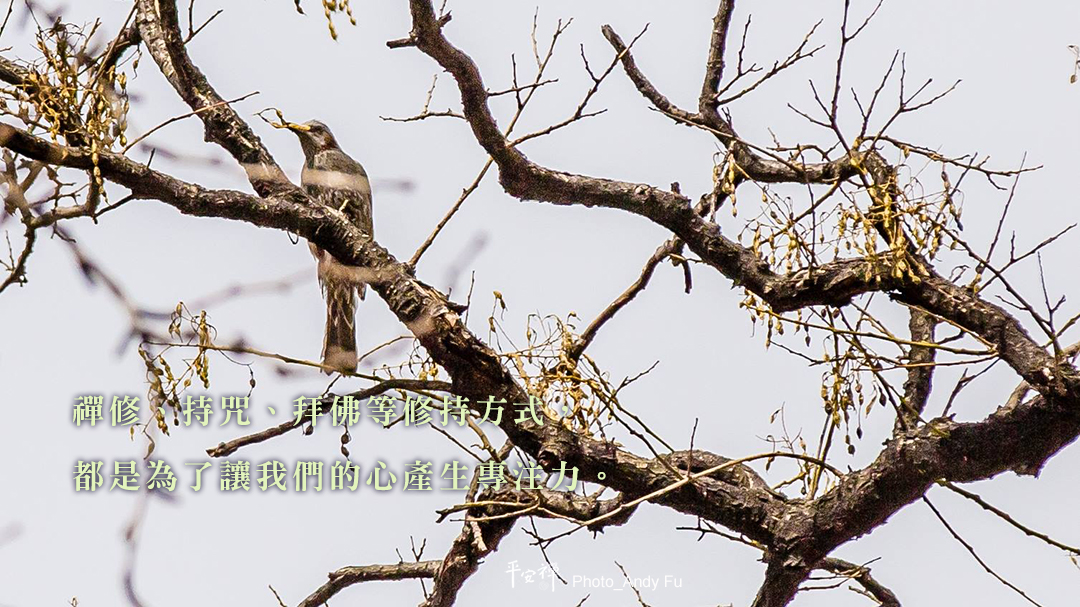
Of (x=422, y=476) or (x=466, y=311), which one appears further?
(x=422, y=476)

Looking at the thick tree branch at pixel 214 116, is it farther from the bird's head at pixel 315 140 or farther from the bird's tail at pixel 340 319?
the bird's head at pixel 315 140

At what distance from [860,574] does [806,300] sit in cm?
91

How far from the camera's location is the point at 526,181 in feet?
10.4


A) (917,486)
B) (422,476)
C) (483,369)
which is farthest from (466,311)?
(917,486)

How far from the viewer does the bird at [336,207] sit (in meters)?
3.51

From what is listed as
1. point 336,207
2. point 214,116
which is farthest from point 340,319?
point 214,116

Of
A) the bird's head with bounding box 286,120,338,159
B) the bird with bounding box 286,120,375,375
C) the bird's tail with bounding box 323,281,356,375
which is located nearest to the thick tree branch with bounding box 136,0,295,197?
the bird with bounding box 286,120,375,375

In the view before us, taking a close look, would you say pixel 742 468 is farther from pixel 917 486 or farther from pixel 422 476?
pixel 422 476

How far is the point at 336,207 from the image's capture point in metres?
4.47

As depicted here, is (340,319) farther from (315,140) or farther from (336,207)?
(315,140)

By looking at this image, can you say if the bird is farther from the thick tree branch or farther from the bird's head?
the thick tree branch

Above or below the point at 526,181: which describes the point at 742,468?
below

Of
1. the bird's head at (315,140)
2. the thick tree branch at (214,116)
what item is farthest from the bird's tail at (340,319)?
the bird's head at (315,140)

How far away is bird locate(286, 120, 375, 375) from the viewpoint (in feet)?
11.5
